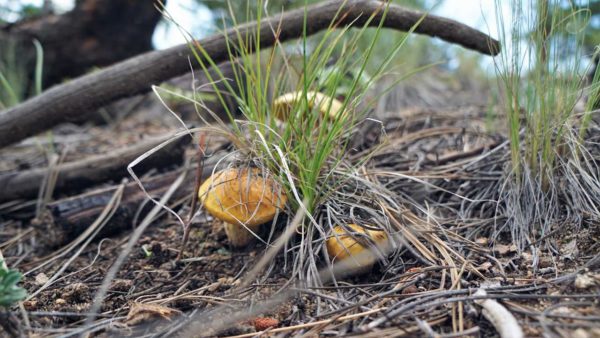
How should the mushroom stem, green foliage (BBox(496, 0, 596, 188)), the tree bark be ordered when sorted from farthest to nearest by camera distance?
the tree bark < the mushroom stem < green foliage (BBox(496, 0, 596, 188))

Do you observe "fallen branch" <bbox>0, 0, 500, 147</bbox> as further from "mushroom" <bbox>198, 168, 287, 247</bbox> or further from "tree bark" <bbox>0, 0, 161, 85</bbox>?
"tree bark" <bbox>0, 0, 161, 85</bbox>

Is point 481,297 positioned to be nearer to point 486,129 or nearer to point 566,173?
point 566,173

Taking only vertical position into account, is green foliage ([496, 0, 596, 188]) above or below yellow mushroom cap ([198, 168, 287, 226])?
above

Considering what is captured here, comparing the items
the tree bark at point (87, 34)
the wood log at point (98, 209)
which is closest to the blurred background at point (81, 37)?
the tree bark at point (87, 34)

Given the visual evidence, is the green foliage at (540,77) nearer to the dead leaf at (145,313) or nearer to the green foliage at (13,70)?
the dead leaf at (145,313)

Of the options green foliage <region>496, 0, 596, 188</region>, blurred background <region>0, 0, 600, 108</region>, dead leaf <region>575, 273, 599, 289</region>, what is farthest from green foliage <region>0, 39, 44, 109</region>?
dead leaf <region>575, 273, 599, 289</region>

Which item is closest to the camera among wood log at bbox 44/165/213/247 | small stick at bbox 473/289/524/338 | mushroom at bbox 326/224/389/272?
small stick at bbox 473/289/524/338
